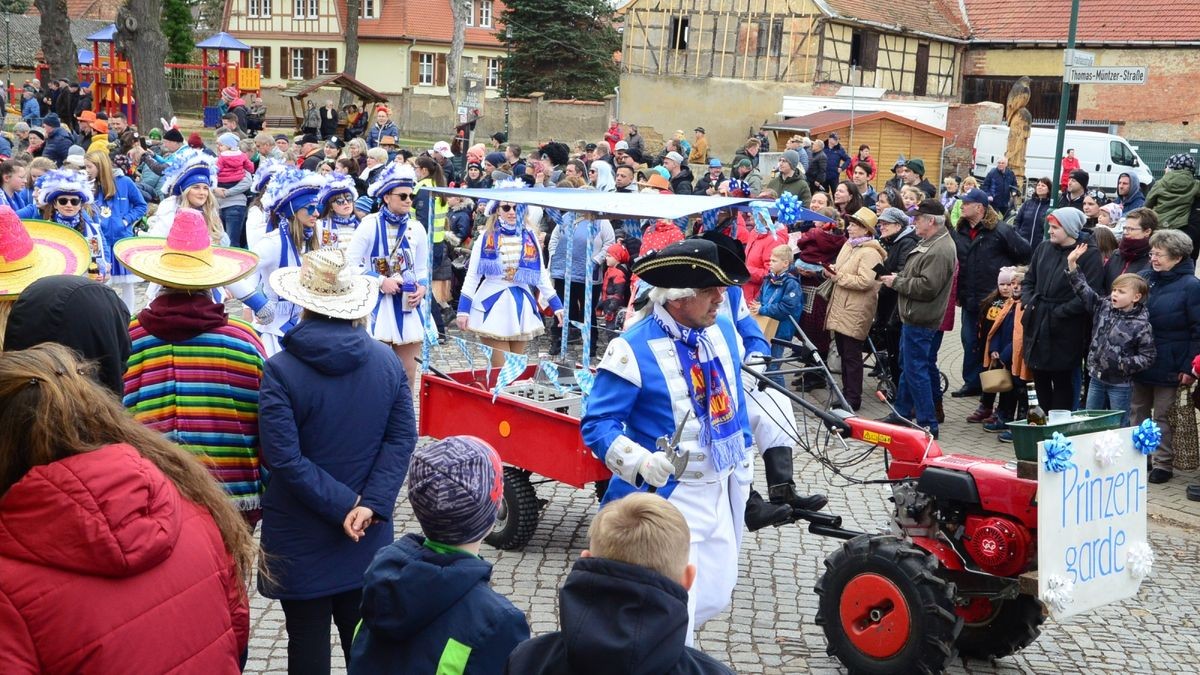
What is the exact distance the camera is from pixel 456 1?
48.0m

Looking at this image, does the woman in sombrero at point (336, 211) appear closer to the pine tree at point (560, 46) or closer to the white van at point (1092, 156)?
the white van at point (1092, 156)

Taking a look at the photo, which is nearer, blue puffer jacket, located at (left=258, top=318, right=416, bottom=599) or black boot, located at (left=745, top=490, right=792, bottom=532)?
blue puffer jacket, located at (left=258, top=318, right=416, bottom=599)

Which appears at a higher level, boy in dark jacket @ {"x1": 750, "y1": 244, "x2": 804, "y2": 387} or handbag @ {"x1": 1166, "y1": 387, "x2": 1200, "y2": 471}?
boy in dark jacket @ {"x1": 750, "y1": 244, "x2": 804, "y2": 387}

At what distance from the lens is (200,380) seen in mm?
4336

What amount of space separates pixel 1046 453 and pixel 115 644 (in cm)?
387

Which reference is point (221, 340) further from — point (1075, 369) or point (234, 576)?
point (1075, 369)

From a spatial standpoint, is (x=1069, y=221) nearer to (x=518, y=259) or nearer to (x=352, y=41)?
(x=518, y=259)

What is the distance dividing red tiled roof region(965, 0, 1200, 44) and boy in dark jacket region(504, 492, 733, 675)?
42372 millimetres

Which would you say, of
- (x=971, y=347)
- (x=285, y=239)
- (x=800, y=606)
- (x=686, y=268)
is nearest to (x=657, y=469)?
(x=686, y=268)

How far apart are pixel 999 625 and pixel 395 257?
16.4ft

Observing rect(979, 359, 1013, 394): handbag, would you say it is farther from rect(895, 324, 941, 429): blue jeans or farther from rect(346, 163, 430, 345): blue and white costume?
rect(346, 163, 430, 345): blue and white costume

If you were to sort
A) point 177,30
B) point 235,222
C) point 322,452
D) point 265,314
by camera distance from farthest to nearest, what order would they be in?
point 177,30 → point 235,222 → point 265,314 → point 322,452

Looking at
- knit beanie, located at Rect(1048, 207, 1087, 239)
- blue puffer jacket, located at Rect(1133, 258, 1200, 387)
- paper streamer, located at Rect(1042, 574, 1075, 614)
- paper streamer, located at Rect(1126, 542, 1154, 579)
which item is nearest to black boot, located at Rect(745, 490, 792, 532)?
paper streamer, located at Rect(1042, 574, 1075, 614)

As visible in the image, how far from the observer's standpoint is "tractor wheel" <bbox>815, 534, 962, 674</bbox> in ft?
17.3
